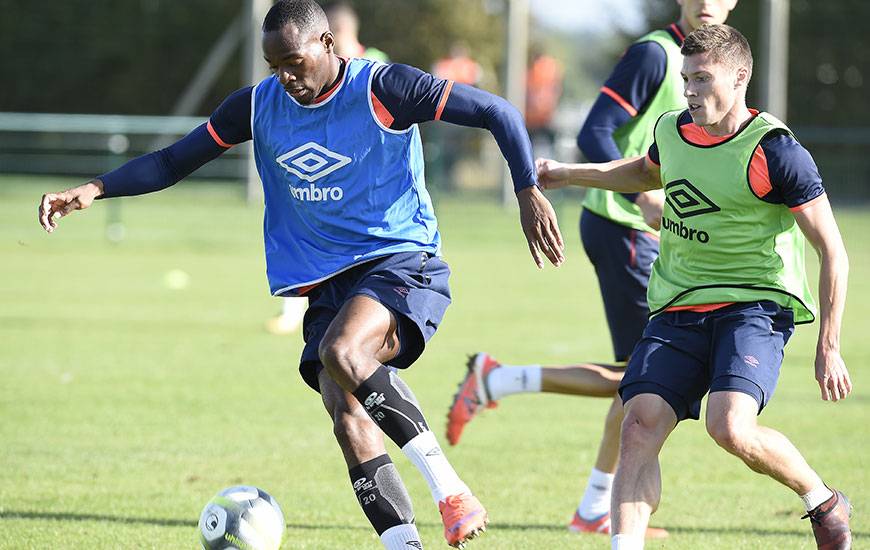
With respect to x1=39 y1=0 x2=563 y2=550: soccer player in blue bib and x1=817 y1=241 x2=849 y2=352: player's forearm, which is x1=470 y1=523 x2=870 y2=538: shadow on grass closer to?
x1=39 y1=0 x2=563 y2=550: soccer player in blue bib

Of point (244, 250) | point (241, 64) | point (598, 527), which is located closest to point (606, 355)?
point (598, 527)

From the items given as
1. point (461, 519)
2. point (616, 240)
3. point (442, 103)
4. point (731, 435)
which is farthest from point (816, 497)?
point (442, 103)

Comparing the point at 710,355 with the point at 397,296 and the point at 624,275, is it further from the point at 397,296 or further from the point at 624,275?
the point at 624,275

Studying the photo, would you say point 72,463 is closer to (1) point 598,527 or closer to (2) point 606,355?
(1) point 598,527

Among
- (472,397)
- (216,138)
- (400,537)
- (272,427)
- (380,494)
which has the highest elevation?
(216,138)

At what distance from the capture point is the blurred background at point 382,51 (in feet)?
70.7

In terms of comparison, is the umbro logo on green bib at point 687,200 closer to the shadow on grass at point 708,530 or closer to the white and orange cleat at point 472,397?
the shadow on grass at point 708,530

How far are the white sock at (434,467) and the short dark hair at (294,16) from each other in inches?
58.8

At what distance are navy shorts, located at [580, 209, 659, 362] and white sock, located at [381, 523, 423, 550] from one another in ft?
5.96

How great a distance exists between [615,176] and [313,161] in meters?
1.17

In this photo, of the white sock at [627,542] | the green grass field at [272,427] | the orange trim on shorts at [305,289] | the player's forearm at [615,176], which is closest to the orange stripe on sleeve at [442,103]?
the player's forearm at [615,176]

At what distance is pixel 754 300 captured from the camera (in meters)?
4.62

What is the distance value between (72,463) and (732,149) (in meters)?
3.80

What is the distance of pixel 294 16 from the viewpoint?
15.2 feet
